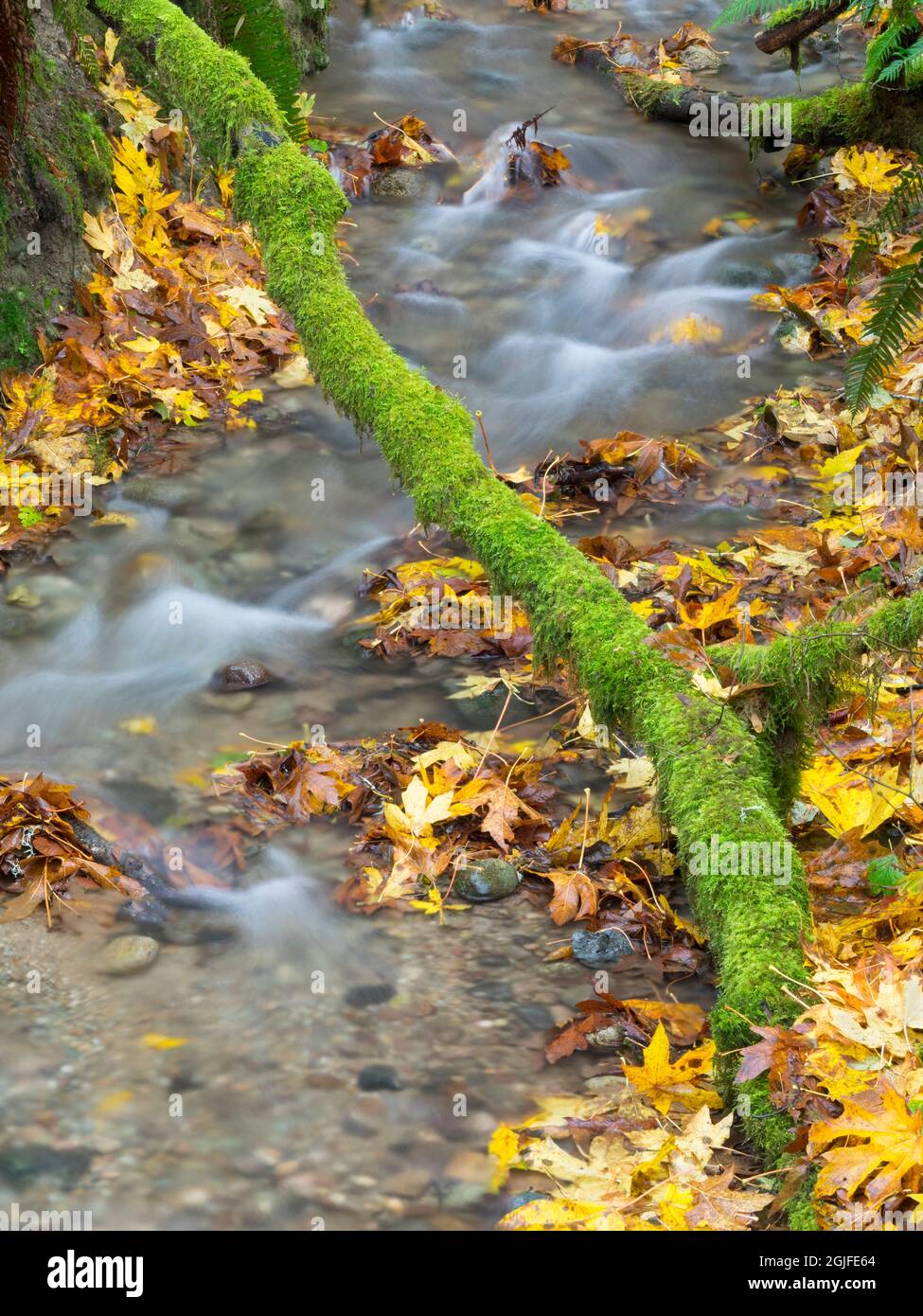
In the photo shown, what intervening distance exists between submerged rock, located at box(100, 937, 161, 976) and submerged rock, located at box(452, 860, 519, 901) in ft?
2.82

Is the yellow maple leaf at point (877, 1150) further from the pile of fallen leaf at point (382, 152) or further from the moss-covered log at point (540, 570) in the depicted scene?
the pile of fallen leaf at point (382, 152)

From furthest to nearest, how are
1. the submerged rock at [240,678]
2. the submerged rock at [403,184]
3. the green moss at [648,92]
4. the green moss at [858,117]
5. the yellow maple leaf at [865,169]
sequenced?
the green moss at [648,92] → the submerged rock at [403,184] → the green moss at [858,117] → the yellow maple leaf at [865,169] → the submerged rock at [240,678]

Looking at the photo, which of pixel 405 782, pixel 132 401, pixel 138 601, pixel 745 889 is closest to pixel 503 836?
pixel 405 782

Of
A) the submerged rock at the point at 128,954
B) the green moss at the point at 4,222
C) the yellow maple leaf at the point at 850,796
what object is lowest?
the submerged rock at the point at 128,954

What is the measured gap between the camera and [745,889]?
2885 millimetres

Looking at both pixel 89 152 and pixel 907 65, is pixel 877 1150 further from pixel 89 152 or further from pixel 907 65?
pixel 907 65

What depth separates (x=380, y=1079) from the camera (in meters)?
2.89

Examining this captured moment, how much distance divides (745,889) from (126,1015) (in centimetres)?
155

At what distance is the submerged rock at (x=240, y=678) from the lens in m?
4.61

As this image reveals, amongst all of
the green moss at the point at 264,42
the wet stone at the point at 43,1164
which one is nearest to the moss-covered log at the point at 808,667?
the wet stone at the point at 43,1164

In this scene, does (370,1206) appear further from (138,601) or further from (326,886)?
(138,601)

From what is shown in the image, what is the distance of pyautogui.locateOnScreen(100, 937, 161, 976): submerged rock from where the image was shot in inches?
126

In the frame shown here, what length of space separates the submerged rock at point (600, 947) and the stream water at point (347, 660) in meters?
0.04

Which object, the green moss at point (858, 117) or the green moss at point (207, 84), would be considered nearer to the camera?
the green moss at point (207, 84)
